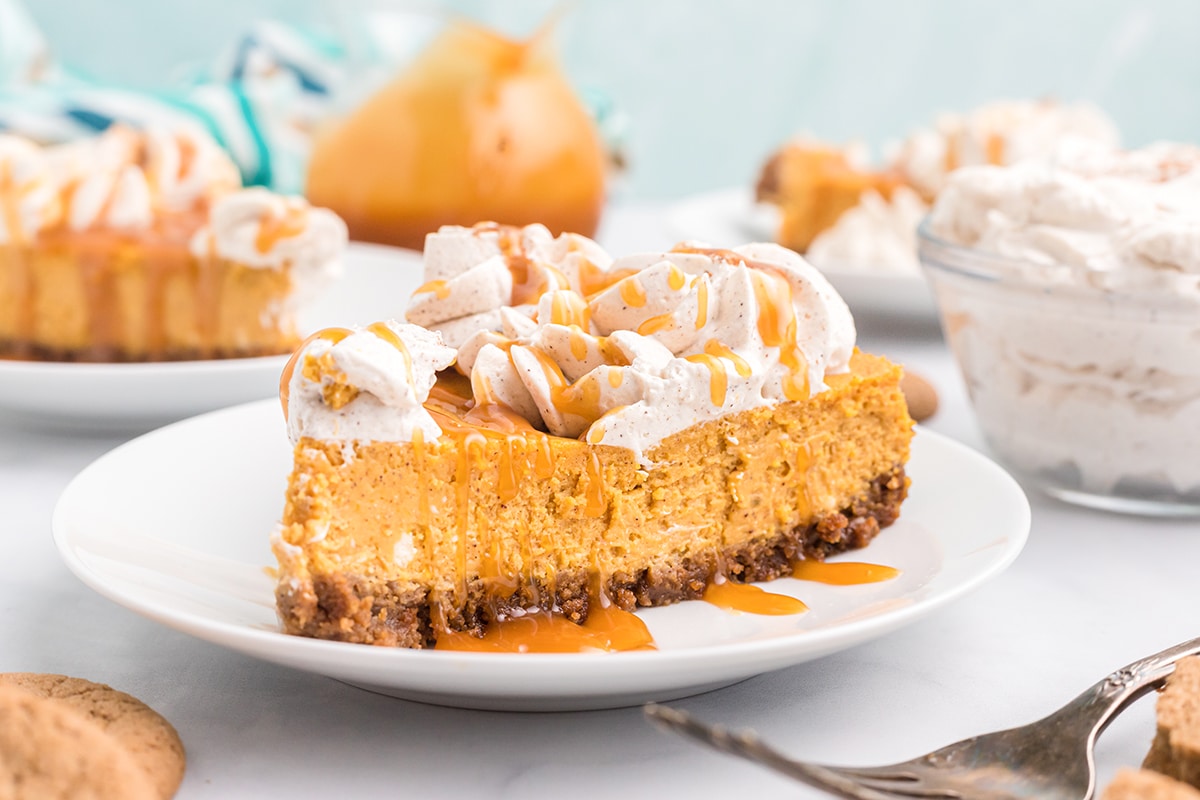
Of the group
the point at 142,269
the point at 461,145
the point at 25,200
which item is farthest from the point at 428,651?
the point at 461,145

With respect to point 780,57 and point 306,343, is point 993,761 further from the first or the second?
point 780,57

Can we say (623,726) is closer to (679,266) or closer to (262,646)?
(262,646)

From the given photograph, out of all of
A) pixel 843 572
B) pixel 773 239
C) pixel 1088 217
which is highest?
pixel 1088 217

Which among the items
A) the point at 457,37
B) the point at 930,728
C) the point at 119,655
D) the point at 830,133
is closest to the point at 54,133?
the point at 457,37

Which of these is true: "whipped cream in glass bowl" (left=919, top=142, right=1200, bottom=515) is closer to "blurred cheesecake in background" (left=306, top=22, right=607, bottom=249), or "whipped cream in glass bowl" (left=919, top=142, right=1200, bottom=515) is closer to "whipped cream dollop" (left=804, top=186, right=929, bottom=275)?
"whipped cream dollop" (left=804, top=186, right=929, bottom=275)

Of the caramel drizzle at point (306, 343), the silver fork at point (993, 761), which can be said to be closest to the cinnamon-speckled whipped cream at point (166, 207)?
the caramel drizzle at point (306, 343)
